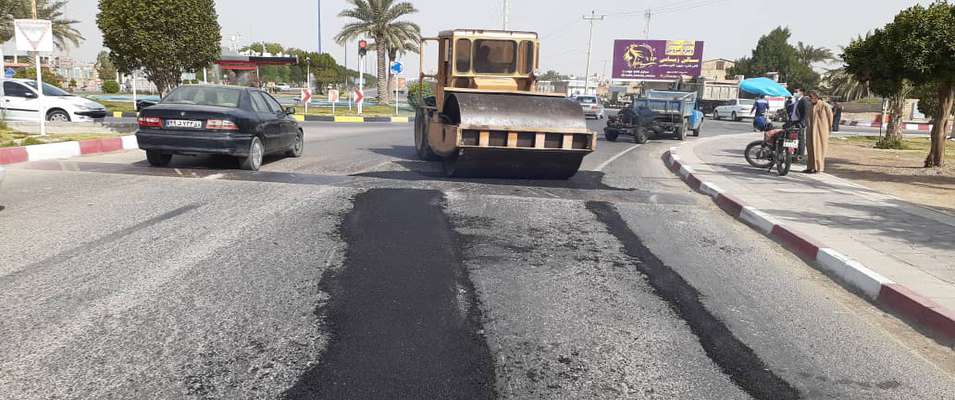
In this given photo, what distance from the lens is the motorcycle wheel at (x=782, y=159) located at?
12.5 metres

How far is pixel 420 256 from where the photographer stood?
18.3 feet

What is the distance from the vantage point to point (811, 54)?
83938mm

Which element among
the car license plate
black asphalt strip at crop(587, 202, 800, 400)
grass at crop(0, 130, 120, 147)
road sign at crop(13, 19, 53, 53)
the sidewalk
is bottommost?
black asphalt strip at crop(587, 202, 800, 400)

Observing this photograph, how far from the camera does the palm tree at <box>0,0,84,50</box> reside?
3783 cm

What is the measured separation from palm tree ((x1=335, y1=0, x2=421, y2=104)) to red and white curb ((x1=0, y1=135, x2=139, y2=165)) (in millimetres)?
29098

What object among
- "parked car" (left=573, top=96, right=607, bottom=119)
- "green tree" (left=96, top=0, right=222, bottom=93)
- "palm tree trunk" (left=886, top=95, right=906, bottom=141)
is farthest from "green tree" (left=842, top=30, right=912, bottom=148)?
"parked car" (left=573, top=96, right=607, bottom=119)

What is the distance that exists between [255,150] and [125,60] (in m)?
9.76

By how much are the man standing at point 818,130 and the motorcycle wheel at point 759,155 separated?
80 cm

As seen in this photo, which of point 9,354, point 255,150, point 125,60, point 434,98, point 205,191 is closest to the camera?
point 9,354

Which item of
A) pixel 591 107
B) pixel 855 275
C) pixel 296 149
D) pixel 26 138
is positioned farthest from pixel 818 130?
pixel 591 107

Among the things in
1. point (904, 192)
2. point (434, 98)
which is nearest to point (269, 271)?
point (434, 98)

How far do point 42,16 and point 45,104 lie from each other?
103 feet

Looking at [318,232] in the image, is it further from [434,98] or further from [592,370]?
A: [434,98]

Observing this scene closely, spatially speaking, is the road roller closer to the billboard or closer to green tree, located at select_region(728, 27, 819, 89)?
the billboard
